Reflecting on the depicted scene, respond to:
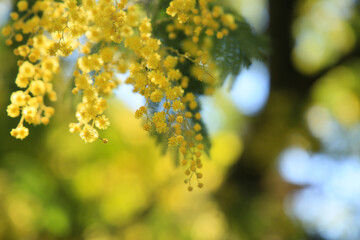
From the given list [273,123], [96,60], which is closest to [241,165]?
[273,123]

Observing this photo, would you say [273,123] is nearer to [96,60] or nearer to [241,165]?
[241,165]

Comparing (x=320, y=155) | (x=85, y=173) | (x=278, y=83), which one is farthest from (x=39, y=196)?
(x=320, y=155)

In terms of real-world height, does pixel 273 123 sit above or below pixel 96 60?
below

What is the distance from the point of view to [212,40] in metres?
1.09

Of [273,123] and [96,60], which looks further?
[273,123]

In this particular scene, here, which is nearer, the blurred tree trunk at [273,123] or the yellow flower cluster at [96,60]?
the yellow flower cluster at [96,60]

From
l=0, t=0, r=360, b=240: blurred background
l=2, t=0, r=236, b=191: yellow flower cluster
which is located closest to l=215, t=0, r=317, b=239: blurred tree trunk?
l=0, t=0, r=360, b=240: blurred background

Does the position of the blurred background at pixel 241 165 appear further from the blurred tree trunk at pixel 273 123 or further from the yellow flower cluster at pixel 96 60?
the yellow flower cluster at pixel 96 60

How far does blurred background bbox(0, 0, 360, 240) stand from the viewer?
131 inches

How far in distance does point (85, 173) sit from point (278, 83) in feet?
7.39

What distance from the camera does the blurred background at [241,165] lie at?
3322mm

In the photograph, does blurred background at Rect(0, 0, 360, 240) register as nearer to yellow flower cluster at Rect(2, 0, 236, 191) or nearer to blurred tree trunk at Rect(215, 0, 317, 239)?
blurred tree trunk at Rect(215, 0, 317, 239)

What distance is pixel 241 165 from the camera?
11.4ft

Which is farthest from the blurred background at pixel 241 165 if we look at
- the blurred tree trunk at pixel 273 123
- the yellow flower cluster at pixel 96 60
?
the yellow flower cluster at pixel 96 60
